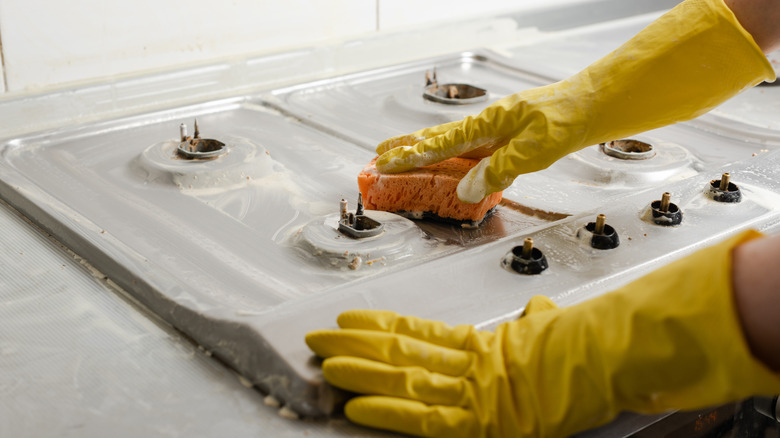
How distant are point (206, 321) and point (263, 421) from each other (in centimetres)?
19

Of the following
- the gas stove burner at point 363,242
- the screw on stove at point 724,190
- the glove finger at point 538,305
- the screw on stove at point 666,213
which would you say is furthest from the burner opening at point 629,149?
the glove finger at point 538,305

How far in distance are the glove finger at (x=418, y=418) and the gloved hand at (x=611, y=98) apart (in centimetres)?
51

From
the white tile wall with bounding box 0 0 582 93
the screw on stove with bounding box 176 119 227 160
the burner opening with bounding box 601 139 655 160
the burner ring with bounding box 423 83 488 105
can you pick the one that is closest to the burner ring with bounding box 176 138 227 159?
the screw on stove with bounding box 176 119 227 160

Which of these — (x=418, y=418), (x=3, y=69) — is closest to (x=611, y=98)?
(x=418, y=418)

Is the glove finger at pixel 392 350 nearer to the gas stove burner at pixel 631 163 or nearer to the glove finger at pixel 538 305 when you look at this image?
the glove finger at pixel 538 305

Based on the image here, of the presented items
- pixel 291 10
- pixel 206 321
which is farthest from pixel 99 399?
pixel 291 10

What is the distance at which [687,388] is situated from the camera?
0.83m

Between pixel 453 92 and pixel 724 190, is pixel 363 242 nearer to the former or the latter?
pixel 724 190

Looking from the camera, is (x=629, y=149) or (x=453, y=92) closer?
(x=629, y=149)

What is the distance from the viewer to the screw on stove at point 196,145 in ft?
5.23

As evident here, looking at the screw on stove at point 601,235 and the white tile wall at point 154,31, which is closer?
the screw on stove at point 601,235

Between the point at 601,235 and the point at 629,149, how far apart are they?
57 cm

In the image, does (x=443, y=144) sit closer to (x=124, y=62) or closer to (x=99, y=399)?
(x=99, y=399)

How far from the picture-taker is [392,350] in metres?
0.91
